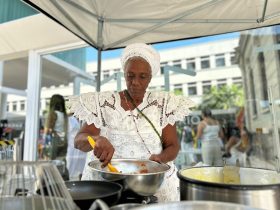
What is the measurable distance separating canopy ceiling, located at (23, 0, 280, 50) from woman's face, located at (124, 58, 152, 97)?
65 cm

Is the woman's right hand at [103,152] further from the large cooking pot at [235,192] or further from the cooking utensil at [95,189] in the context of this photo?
the large cooking pot at [235,192]

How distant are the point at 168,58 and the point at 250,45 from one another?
1392mm

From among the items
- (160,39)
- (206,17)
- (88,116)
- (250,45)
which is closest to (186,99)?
(88,116)

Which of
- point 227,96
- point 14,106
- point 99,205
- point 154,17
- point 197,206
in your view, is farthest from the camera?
point 227,96

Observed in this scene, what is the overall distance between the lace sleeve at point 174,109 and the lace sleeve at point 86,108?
0.31m

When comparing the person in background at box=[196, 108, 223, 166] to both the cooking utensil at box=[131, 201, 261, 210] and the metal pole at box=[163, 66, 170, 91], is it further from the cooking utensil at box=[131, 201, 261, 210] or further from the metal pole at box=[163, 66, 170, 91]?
the cooking utensil at box=[131, 201, 261, 210]

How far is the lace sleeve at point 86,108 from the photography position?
1.06 m

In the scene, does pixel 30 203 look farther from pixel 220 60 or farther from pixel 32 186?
pixel 220 60

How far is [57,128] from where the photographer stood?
3305 mm

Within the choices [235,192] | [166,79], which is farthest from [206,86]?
[235,192]

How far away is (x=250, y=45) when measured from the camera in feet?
12.6

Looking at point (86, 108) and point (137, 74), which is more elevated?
point (137, 74)

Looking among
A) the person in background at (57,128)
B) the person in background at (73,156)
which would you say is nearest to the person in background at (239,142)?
the person in background at (73,156)

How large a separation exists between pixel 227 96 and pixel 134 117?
12.6 ft
